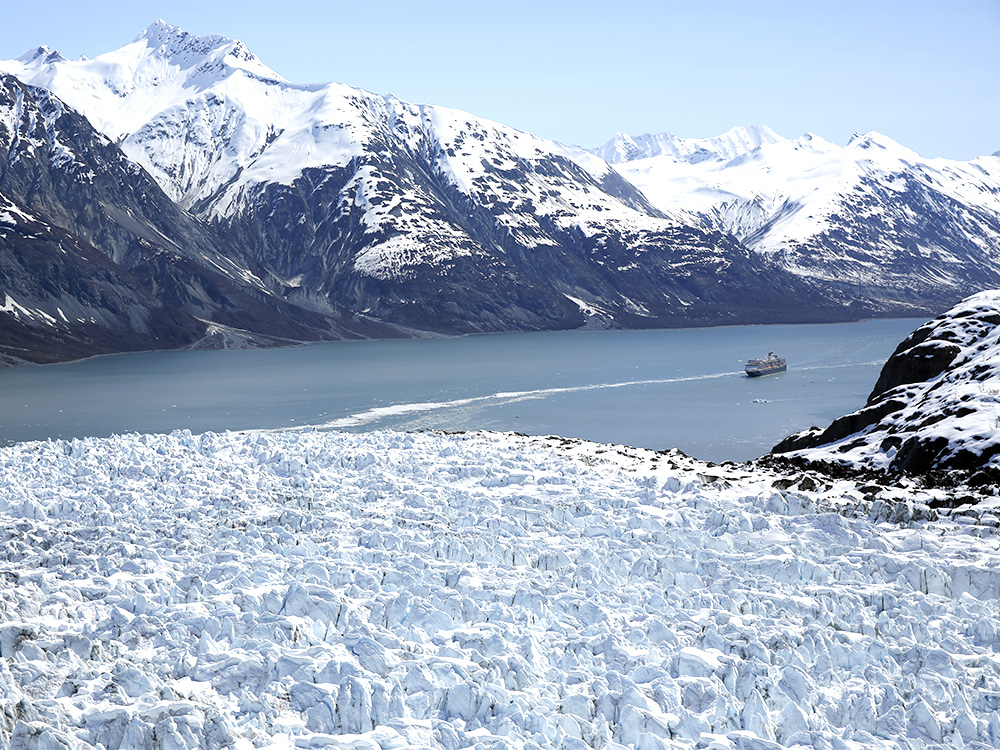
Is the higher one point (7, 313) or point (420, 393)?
point (7, 313)

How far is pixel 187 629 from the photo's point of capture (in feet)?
44.1

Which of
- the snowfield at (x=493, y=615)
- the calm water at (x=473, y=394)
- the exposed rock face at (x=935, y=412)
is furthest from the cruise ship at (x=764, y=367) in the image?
the snowfield at (x=493, y=615)

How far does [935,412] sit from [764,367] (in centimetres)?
8152

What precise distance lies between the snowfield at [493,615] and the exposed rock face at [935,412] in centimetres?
409

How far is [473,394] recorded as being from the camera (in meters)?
87.5

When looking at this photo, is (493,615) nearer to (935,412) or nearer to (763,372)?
(935,412)

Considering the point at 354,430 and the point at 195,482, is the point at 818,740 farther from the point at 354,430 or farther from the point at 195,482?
the point at 354,430

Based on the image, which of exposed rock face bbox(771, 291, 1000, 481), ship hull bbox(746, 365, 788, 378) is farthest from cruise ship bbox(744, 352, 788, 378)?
exposed rock face bbox(771, 291, 1000, 481)

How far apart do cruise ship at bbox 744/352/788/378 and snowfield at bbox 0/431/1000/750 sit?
8424cm

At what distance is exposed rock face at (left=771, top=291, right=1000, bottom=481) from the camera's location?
24.3 m

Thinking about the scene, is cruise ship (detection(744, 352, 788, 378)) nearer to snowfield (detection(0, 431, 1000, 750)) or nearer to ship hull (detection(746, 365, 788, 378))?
ship hull (detection(746, 365, 788, 378))

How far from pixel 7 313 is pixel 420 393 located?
401ft

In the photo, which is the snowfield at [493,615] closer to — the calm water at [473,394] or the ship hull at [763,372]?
the calm water at [473,394]

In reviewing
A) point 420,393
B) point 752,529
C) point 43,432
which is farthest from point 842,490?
point 420,393
